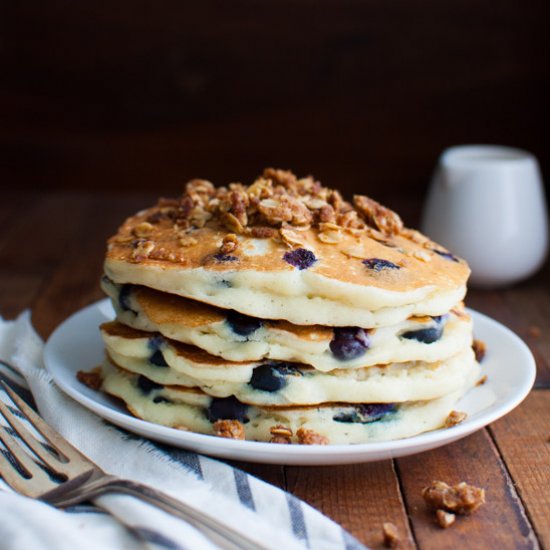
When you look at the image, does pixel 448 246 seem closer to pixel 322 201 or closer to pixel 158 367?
pixel 322 201

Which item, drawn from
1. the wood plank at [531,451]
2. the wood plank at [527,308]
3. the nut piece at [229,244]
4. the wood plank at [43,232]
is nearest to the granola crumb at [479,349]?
the wood plank at [531,451]

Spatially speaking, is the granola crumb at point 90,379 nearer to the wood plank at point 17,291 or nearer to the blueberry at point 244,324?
the blueberry at point 244,324

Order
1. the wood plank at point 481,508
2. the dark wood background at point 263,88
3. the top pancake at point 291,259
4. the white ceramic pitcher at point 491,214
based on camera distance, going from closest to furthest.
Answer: the wood plank at point 481,508 < the top pancake at point 291,259 < the white ceramic pitcher at point 491,214 < the dark wood background at point 263,88

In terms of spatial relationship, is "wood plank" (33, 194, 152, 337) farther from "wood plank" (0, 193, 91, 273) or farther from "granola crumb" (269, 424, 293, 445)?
"granola crumb" (269, 424, 293, 445)

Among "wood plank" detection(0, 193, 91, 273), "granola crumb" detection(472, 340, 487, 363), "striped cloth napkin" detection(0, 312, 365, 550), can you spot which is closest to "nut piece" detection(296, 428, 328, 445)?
"striped cloth napkin" detection(0, 312, 365, 550)

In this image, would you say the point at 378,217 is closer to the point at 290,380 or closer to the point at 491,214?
the point at 290,380

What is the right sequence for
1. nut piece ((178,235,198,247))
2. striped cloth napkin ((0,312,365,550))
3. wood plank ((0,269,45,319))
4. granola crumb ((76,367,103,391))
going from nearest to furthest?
striped cloth napkin ((0,312,365,550)) < nut piece ((178,235,198,247)) < granola crumb ((76,367,103,391)) < wood plank ((0,269,45,319))
